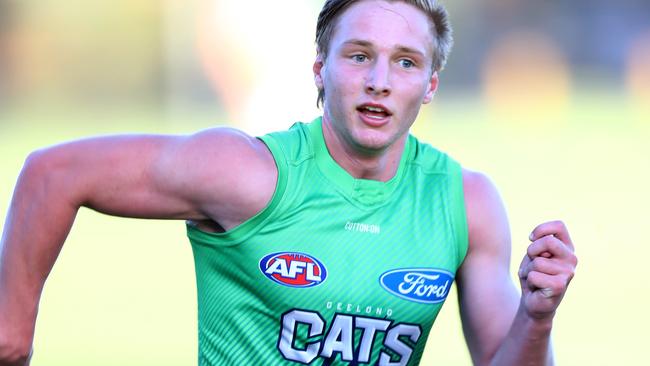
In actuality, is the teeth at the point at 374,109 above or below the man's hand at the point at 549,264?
above

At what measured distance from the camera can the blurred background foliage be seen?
504 inches

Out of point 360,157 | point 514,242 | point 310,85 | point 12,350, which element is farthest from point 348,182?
point 310,85

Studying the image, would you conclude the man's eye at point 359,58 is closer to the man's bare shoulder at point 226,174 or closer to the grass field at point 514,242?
the man's bare shoulder at point 226,174

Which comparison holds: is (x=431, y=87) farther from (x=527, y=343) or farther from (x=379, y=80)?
(x=527, y=343)

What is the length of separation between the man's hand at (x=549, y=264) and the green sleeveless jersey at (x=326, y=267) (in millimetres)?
434

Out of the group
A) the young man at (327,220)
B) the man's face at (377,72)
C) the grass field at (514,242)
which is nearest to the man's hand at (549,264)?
the young man at (327,220)

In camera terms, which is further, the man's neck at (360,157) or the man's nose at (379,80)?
the man's neck at (360,157)

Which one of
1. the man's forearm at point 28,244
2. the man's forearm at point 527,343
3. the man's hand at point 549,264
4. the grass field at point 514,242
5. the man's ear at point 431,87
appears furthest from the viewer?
the grass field at point 514,242

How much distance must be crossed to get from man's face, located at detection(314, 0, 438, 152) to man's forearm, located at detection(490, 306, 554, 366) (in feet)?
1.99

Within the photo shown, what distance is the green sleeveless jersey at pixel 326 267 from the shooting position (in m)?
3.13

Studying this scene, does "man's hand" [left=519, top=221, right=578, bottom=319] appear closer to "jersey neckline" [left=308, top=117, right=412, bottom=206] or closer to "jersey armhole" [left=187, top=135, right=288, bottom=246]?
"jersey neckline" [left=308, top=117, right=412, bottom=206]

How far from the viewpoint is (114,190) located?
302 centimetres

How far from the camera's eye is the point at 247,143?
3123 mm

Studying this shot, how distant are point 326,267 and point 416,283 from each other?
263 mm
